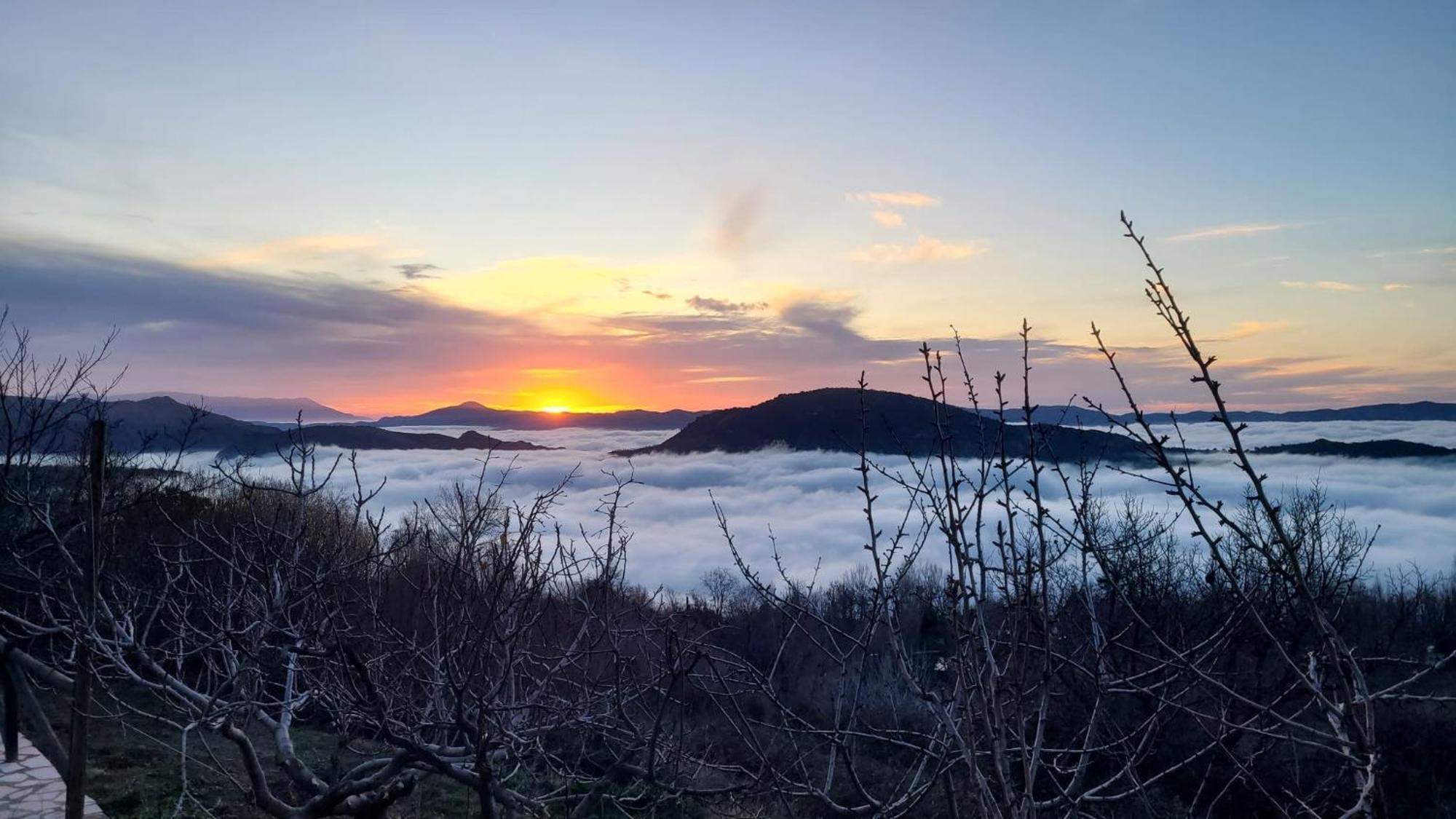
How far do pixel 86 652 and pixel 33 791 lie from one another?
485 cm

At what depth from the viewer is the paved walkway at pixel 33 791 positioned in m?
8.66

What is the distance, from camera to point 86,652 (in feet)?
20.0

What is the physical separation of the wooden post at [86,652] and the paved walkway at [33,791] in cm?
327

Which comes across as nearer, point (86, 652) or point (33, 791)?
point (86, 652)

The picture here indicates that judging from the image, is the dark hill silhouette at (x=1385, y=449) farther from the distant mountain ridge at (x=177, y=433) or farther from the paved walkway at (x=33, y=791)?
the paved walkway at (x=33, y=791)

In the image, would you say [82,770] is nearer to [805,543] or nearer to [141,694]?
[141,694]

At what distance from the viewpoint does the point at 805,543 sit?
102 meters

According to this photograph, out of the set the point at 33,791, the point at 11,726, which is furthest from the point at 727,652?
the point at 11,726

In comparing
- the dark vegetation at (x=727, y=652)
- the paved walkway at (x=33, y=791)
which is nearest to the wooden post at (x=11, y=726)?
the paved walkway at (x=33, y=791)

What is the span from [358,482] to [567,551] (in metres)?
1.52

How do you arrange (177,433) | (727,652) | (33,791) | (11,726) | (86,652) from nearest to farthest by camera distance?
(727,652) < (86,652) < (33,791) < (11,726) < (177,433)

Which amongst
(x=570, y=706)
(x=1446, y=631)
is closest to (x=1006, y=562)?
(x=570, y=706)

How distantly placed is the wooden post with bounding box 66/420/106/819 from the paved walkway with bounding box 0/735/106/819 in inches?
129

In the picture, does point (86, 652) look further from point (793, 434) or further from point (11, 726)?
point (793, 434)
